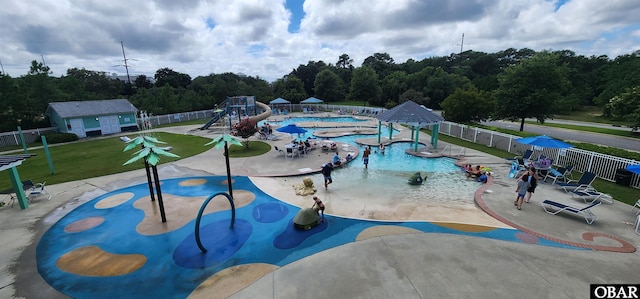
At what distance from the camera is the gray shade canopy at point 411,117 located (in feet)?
69.3

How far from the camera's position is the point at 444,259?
788 centimetres

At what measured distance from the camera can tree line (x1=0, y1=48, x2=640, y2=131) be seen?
26250mm

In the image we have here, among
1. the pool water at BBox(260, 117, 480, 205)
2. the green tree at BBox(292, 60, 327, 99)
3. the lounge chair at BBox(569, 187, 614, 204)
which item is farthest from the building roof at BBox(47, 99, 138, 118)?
the green tree at BBox(292, 60, 327, 99)

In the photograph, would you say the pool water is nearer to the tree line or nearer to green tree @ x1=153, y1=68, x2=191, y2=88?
the tree line

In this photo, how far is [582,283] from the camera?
268 inches

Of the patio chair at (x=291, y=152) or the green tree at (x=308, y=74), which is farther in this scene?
the green tree at (x=308, y=74)

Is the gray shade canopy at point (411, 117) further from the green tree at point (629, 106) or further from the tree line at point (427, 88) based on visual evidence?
the green tree at point (629, 106)

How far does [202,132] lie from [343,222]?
27.6 meters

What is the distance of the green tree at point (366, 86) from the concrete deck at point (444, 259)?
182 ft

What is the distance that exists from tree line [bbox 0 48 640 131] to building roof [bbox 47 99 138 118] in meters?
3.73

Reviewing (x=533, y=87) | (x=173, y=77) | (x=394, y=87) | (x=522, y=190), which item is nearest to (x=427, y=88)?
(x=394, y=87)

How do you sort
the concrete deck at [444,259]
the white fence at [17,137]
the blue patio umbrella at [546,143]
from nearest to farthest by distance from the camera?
the concrete deck at [444,259] < the blue patio umbrella at [546,143] < the white fence at [17,137]

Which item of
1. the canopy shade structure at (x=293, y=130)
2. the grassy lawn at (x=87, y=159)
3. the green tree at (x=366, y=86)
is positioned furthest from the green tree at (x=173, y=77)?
the canopy shade structure at (x=293, y=130)

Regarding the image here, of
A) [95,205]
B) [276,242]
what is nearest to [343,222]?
[276,242]
